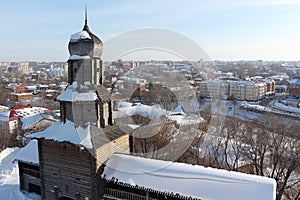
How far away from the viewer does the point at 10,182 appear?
46.6ft

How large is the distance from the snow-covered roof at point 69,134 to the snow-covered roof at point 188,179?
1.33 meters

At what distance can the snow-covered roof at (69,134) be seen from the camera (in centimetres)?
928

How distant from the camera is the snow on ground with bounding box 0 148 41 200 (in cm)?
1237

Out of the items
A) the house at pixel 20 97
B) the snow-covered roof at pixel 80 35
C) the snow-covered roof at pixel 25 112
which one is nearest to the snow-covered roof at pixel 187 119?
the snow-covered roof at pixel 80 35

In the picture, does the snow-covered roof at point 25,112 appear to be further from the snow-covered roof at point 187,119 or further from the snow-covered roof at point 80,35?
the snow-covered roof at point 80,35

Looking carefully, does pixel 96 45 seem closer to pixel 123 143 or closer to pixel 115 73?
pixel 123 143

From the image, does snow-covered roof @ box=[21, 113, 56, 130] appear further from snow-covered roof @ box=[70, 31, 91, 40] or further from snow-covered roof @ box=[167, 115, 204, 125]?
snow-covered roof @ box=[70, 31, 91, 40]

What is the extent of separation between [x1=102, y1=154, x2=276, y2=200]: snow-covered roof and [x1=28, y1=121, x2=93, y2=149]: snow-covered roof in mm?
1333

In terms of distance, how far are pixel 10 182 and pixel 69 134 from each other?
708 cm

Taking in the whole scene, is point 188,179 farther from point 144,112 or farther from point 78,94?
point 144,112

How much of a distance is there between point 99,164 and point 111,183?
0.97m

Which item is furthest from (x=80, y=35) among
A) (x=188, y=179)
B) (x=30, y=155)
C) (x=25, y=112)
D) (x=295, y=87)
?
(x=295, y=87)

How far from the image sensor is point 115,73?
50.4ft

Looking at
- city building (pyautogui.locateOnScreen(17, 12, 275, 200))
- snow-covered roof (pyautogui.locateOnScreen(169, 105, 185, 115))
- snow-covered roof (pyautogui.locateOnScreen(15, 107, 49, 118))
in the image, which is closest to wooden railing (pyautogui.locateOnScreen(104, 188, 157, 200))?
city building (pyautogui.locateOnScreen(17, 12, 275, 200))
